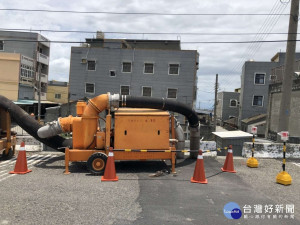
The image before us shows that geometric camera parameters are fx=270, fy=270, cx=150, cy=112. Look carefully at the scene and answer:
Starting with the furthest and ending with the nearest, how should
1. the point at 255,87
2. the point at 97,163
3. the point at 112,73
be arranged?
1. the point at 255,87
2. the point at 112,73
3. the point at 97,163

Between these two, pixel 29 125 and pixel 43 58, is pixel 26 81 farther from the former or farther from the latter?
pixel 29 125

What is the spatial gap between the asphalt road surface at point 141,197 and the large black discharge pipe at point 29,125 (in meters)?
0.90

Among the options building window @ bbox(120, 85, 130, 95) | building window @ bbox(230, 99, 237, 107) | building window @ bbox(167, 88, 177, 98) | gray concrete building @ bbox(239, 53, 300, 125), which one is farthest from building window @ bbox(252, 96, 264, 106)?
building window @ bbox(120, 85, 130, 95)

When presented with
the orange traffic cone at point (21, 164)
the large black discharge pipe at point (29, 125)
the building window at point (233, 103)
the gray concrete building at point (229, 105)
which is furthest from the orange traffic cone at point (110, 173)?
the building window at point (233, 103)

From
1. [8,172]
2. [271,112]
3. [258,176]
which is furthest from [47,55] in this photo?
[258,176]

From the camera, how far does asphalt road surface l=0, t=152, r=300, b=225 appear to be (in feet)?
16.1

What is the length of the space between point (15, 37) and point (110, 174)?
3741 cm

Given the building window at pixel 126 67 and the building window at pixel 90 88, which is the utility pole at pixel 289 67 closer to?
the building window at pixel 126 67

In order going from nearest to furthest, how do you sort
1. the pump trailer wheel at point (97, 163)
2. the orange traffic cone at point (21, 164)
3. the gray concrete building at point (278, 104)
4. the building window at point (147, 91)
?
the orange traffic cone at point (21, 164) < the pump trailer wheel at point (97, 163) < the gray concrete building at point (278, 104) < the building window at point (147, 91)

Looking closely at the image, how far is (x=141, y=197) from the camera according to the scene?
600cm

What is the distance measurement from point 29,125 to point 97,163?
3160mm

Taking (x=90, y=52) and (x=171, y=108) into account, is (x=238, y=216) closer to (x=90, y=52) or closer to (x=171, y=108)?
(x=171, y=108)

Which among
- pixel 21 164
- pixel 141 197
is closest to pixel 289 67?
pixel 141 197

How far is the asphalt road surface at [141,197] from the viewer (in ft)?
Result: 16.1
